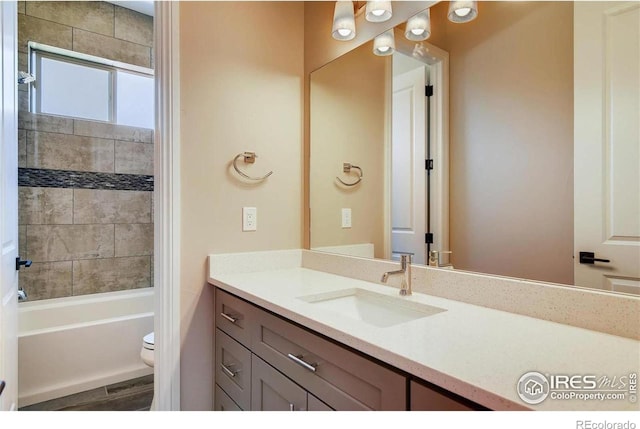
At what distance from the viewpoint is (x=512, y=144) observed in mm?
1062

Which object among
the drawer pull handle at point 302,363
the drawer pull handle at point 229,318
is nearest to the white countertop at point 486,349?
the drawer pull handle at point 302,363

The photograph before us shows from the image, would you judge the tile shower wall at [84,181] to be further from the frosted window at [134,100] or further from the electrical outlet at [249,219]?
the electrical outlet at [249,219]

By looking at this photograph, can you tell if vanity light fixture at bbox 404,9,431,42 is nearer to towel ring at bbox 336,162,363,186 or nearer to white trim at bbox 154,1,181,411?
towel ring at bbox 336,162,363,186

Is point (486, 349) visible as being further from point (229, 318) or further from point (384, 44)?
point (384, 44)

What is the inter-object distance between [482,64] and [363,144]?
64 cm

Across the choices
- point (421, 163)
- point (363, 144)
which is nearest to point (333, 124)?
point (363, 144)

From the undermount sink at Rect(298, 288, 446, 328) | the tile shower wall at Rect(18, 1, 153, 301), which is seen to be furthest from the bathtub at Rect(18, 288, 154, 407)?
the undermount sink at Rect(298, 288, 446, 328)

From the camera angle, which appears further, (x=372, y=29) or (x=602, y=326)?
(x=372, y=29)

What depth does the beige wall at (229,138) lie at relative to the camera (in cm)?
150

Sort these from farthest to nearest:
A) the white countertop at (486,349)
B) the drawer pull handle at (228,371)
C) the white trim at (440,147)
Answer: the drawer pull handle at (228,371), the white trim at (440,147), the white countertop at (486,349)

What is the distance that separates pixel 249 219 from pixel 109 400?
4.96 ft

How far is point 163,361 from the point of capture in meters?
1.46

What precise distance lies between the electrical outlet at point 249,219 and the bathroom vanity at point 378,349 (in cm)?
24

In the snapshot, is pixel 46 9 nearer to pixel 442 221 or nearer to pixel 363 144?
pixel 363 144
